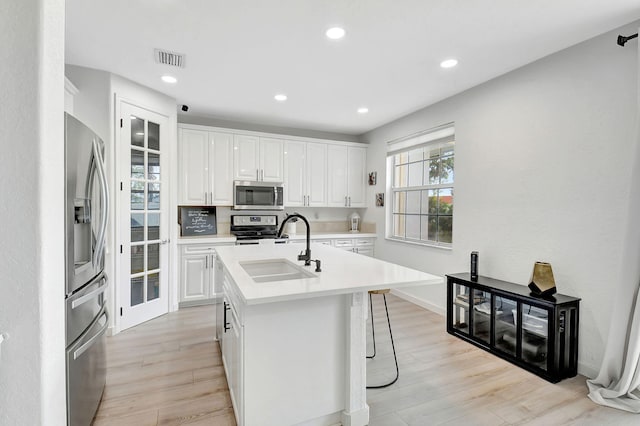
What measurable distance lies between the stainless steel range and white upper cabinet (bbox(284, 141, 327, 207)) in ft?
1.27

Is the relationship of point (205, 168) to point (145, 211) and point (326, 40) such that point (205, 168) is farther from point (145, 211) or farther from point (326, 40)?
point (326, 40)

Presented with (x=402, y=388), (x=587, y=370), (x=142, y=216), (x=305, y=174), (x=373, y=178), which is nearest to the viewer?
(x=402, y=388)

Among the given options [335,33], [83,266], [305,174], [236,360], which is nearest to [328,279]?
[236,360]

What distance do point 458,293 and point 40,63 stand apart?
3.46m

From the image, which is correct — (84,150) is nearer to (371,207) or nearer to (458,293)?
(458,293)

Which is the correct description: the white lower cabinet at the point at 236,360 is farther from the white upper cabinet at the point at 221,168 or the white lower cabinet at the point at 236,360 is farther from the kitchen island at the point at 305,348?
the white upper cabinet at the point at 221,168

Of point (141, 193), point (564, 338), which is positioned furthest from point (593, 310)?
point (141, 193)

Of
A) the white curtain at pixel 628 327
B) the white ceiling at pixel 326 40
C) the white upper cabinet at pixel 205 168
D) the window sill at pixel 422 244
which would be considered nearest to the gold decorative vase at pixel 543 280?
the white curtain at pixel 628 327

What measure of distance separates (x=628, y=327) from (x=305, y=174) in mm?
3922

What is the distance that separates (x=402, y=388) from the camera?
7.28ft

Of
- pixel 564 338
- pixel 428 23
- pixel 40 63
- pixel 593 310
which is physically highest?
pixel 428 23

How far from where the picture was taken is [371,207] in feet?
17.3

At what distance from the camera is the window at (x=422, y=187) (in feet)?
12.6

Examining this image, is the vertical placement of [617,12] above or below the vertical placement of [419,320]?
above
